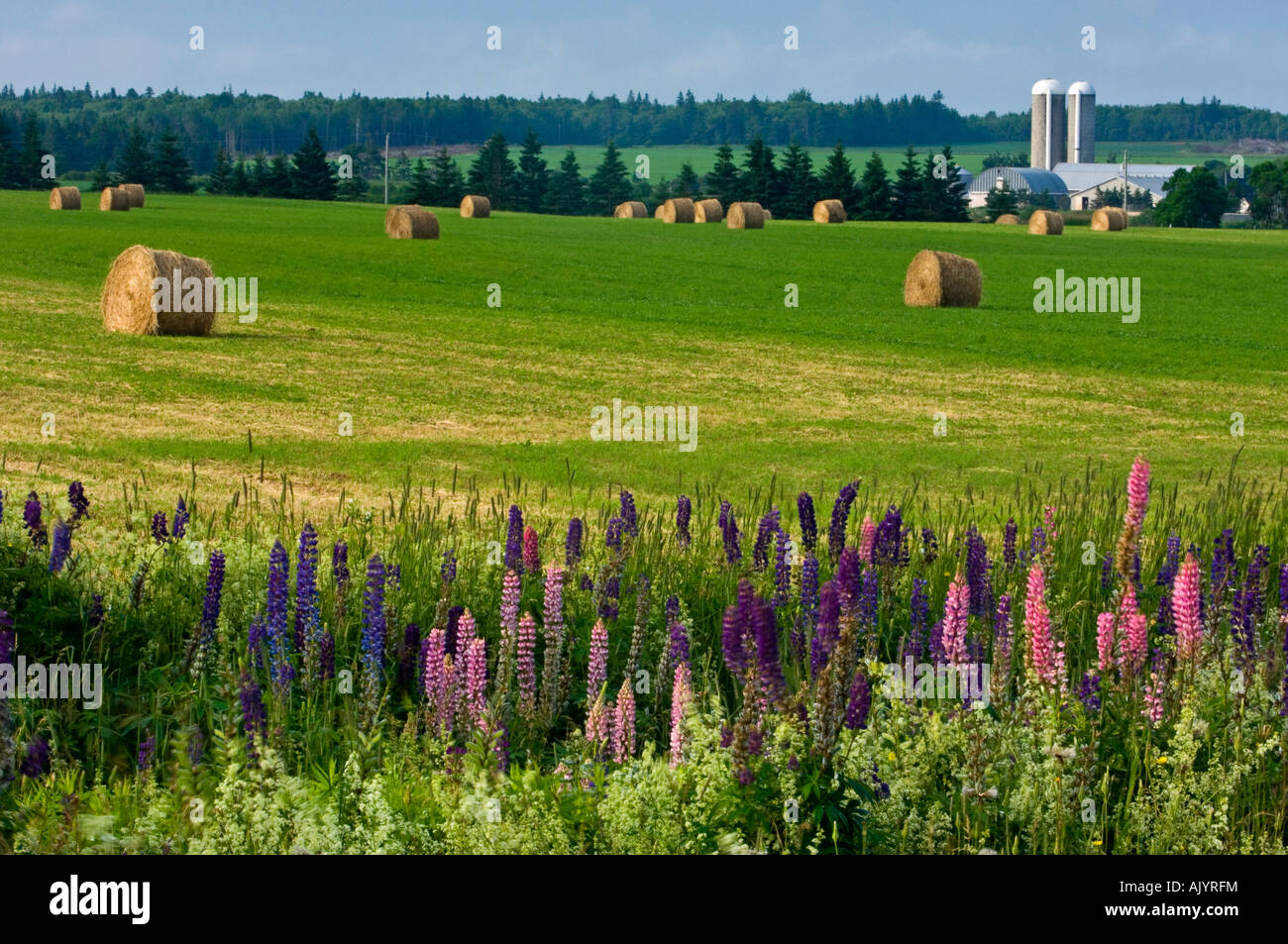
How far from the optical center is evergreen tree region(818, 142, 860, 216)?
10169 cm

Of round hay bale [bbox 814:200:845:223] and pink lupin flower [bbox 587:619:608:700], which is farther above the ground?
round hay bale [bbox 814:200:845:223]

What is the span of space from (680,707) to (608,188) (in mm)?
116201

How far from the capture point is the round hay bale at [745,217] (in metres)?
75.2

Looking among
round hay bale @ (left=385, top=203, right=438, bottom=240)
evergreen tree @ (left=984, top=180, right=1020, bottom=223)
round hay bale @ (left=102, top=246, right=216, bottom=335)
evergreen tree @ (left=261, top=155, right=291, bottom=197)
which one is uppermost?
evergreen tree @ (left=261, top=155, right=291, bottom=197)

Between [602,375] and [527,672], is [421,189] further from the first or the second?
[527,672]

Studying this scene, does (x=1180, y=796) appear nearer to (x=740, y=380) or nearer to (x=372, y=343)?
(x=740, y=380)

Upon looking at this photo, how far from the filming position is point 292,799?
4547 mm

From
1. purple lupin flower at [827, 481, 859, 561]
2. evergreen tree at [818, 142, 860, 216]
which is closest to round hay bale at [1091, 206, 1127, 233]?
evergreen tree at [818, 142, 860, 216]

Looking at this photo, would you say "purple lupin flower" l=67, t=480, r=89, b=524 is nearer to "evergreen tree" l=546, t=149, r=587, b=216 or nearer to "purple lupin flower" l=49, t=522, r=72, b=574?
"purple lupin flower" l=49, t=522, r=72, b=574

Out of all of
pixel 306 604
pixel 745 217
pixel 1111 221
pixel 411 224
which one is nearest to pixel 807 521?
pixel 306 604

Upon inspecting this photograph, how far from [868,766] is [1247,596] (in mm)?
2406

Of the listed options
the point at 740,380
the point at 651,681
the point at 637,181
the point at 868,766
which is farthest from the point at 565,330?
the point at 637,181

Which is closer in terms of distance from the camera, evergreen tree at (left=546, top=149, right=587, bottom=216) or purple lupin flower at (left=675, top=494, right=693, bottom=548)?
purple lupin flower at (left=675, top=494, right=693, bottom=548)

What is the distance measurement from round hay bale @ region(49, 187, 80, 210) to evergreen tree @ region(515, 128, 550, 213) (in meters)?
50.0
